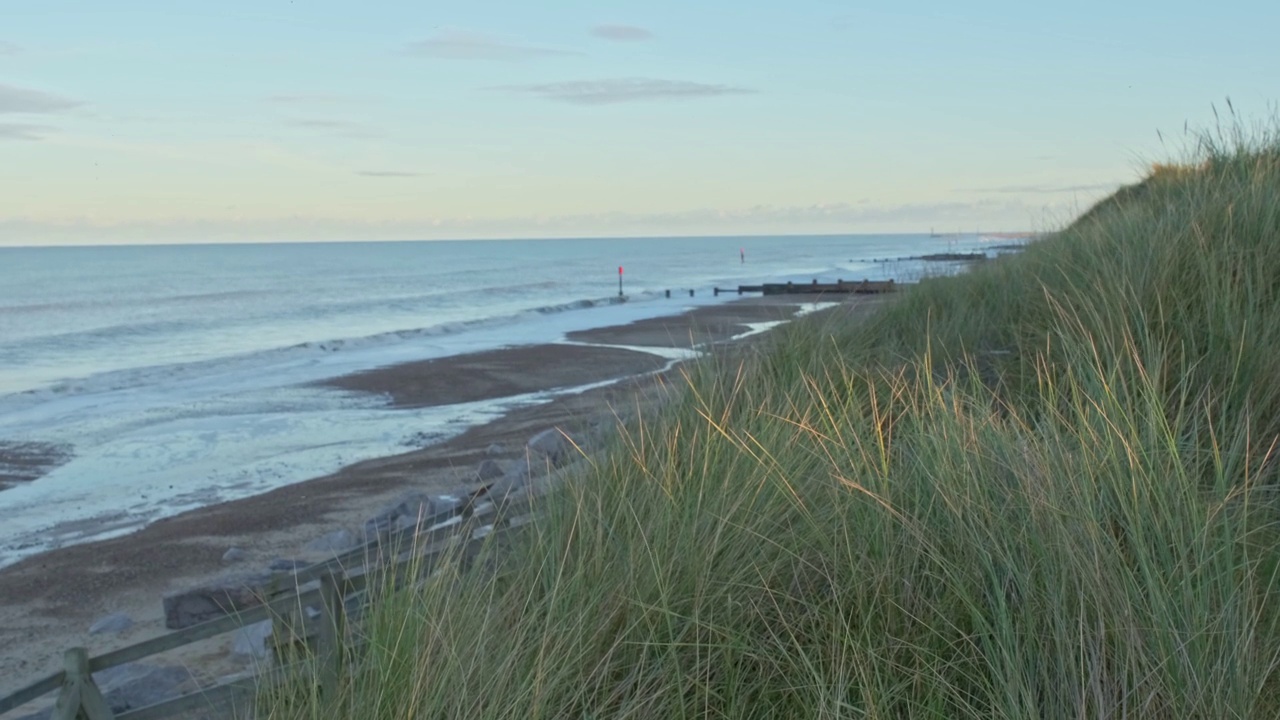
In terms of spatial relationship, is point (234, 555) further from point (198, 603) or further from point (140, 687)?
point (140, 687)

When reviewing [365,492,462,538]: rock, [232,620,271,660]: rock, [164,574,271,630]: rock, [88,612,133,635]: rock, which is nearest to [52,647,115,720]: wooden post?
[232,620,271,660]: rock

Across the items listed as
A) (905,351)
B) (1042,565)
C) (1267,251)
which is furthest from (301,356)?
(1042,565)

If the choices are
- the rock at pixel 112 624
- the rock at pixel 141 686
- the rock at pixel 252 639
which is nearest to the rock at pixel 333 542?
the rock at pixel 112 624

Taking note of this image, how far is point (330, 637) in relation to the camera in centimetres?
382

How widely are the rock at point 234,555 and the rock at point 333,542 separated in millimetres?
494

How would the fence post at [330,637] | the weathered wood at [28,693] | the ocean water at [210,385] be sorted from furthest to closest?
the ocean water at [210,385]
the weathered wood at [28,693]
the fence post at [330,637]

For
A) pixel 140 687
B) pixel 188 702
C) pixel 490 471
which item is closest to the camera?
pixel 188 702

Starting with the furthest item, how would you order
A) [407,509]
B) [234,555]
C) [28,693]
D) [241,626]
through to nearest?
[407,509] → [234,555] → [241,626] → [28,693]

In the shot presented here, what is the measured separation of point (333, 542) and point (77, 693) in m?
4.85

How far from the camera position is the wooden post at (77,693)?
380 cm

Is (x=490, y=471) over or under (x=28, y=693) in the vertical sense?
under

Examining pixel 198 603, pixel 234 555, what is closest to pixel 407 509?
pixel 234 555

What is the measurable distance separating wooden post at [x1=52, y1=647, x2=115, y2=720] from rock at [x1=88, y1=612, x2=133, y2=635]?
12.0ft

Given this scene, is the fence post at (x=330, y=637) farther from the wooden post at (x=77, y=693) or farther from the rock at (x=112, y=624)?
the rock at (x=112, y=624)
